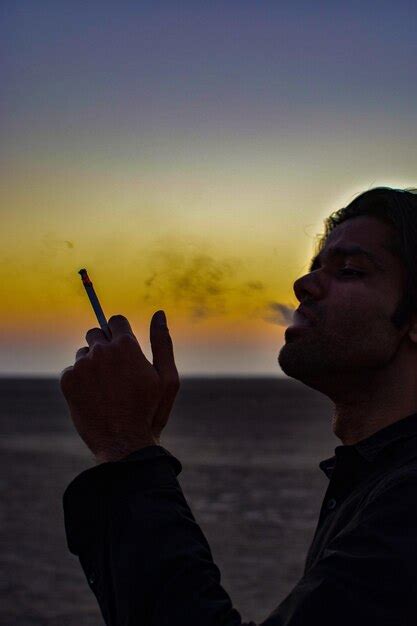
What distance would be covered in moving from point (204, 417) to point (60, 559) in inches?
3430

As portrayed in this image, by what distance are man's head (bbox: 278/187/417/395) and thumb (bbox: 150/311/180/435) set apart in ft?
1.52

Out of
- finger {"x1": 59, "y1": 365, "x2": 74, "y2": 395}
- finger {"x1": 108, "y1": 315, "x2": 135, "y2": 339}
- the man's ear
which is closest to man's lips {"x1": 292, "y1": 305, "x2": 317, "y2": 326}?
the man's ear

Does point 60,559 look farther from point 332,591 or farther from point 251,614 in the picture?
point 332,591

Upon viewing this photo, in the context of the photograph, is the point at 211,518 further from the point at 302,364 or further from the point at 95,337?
the point at 95,337

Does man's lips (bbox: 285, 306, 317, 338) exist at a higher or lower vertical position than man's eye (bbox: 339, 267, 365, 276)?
lower

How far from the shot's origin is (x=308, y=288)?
109 inches

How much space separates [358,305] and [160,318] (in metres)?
0.59

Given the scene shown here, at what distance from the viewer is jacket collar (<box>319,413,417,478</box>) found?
2.51m

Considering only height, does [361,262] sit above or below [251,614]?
above

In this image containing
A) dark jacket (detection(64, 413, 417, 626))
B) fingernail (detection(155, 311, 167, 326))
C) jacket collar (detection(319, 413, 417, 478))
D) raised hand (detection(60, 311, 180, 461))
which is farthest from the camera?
jacket collar (detection(319, 413, 417, 478))

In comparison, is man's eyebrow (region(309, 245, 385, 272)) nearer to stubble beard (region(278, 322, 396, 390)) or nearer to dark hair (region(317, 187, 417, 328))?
dark hair (region(317, 187, 417, 328))

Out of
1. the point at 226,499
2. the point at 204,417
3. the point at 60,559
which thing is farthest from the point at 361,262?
the point at 204,417

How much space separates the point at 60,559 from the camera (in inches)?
781

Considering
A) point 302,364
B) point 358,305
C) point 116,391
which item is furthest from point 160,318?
point 358,305
